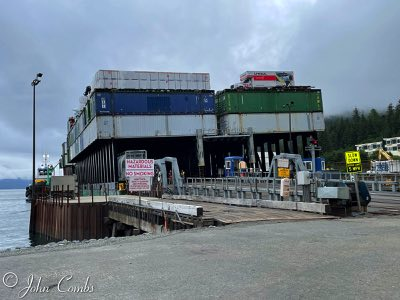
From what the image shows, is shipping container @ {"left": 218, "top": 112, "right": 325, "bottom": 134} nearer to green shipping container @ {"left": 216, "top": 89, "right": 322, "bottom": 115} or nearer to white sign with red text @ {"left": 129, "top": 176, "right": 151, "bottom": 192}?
green shipping container @ {"left": 216, "top": 89, "right": 322, "bottom": 115}

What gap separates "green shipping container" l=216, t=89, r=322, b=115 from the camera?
254ft

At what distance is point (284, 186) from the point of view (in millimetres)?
19359

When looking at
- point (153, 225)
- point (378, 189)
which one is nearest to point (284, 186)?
point (153, 225)

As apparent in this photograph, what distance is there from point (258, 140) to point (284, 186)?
208ft

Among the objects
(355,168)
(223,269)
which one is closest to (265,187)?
(355,168)

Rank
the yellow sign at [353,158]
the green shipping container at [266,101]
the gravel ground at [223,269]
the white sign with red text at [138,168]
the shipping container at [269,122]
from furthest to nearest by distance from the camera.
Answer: the green shipping container at [266,101]
the shipping container at [269,122]
the white sign with red text at [138,168]
the yellow sign at [353,158]
the gravel ground at [223,269]

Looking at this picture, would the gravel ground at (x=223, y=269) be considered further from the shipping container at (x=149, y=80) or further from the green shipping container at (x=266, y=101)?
the green shipping container at (x=266, y=101)

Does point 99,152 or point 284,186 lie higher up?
point 99,152

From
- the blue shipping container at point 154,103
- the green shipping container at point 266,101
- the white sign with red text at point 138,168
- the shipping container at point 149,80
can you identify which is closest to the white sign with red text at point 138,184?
the white sign with red text at point 138,168

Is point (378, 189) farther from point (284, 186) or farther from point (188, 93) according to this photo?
point (188, 93)

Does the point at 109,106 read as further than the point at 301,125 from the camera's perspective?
No

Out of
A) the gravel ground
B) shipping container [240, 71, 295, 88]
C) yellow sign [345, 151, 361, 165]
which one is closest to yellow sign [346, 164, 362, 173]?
yellow sign [345, 151, 361, 165]

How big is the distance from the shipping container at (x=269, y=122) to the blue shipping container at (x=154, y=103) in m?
4.29

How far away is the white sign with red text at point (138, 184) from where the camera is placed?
64.9ft
